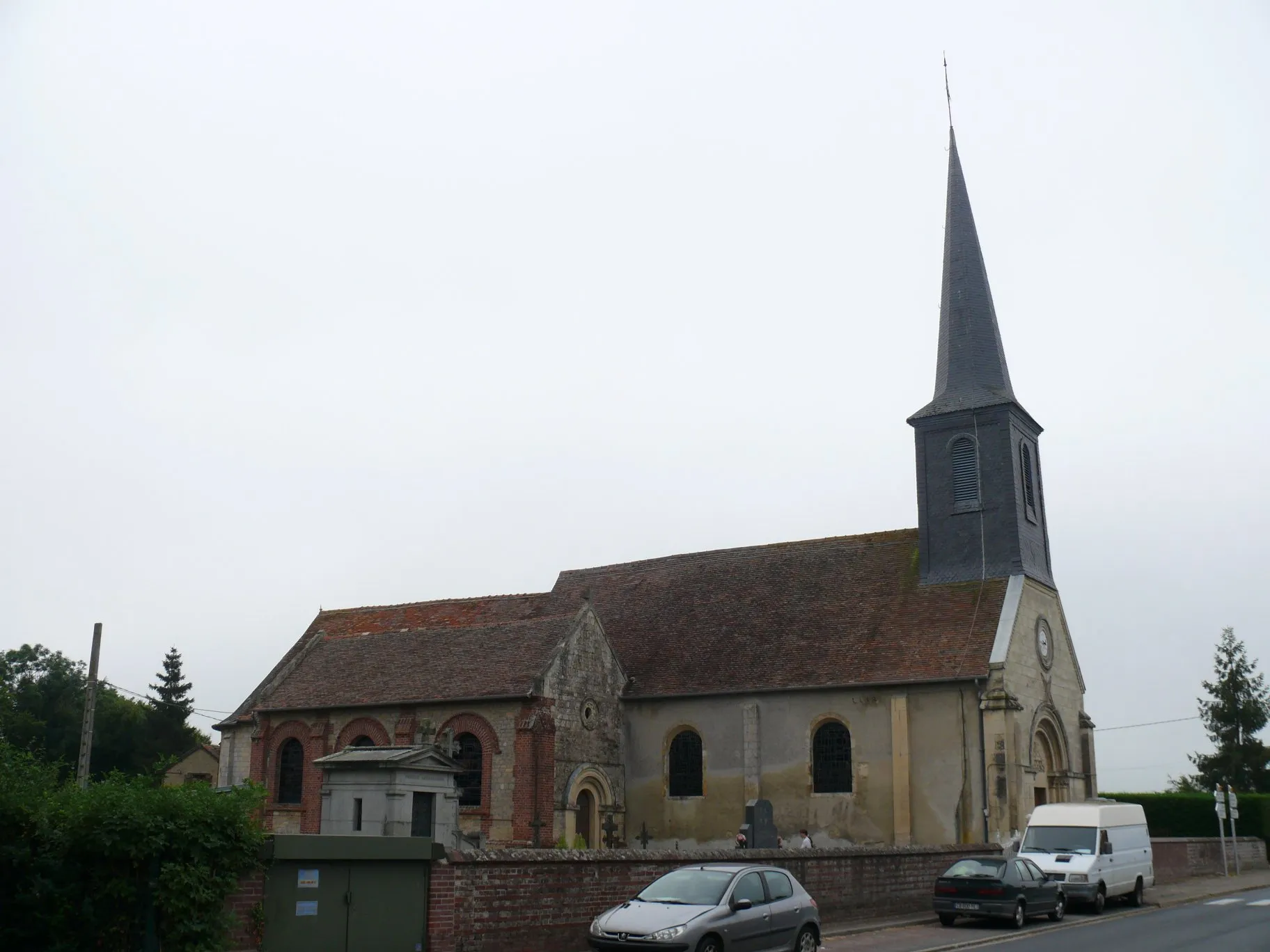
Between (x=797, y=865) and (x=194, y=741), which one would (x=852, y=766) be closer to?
(x=797, y=865)

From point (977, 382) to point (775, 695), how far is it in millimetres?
11470

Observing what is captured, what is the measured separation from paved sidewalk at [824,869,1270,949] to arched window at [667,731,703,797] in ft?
35.9

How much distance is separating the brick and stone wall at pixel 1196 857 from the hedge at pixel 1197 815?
1561mm

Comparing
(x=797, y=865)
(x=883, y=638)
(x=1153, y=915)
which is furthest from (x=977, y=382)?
(x=797, y=865)

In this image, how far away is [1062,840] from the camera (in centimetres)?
2466

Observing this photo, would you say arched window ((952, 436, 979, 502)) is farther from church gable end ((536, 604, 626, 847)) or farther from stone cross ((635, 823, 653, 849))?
stone cross ((635, 823, 653, 849))

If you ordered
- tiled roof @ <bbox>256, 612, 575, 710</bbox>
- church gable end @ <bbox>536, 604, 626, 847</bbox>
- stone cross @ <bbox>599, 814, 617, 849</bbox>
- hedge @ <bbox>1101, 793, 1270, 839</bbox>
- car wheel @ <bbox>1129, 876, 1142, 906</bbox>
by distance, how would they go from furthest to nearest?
hedge @ <bbox>1101, 793, 1270, 839</bbox> < stone cross @ <bbox>599, 814, 617, 849</bbox> < tiled roof @ <bbox>256, 612, 575, 710</bbox> < church gable end @ <bbox>536, 604, 626, 847</bbox> < car wheel @ <bbox>1129, 876, 1142, 906</bbox>

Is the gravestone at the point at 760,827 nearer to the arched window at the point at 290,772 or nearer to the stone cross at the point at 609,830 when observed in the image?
the stone cross at the point at 609,830

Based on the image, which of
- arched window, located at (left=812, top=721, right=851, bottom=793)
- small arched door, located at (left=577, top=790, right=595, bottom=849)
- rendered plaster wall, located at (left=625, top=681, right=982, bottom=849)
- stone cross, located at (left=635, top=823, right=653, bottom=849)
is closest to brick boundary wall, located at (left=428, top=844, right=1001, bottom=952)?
rendered plaster wall, located at (left=625, top=681, right=982, bottom=849)

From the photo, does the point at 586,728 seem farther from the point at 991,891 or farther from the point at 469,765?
the point at 991,891

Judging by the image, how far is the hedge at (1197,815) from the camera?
139 ft

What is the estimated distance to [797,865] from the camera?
19.8m

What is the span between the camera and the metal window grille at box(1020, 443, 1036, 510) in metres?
34.3

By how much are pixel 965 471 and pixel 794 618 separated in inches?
262
